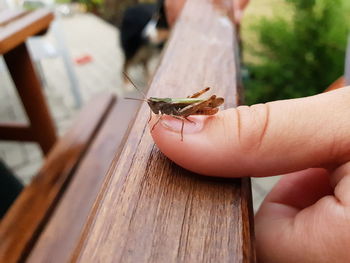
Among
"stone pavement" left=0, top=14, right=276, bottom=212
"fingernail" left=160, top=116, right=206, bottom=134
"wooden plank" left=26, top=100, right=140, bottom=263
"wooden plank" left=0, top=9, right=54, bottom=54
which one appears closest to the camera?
"fingernail" left=160, top=116, right=206, bottom=134

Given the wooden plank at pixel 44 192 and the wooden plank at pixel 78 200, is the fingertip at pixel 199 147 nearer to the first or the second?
the wooden plank at pixel 78 200

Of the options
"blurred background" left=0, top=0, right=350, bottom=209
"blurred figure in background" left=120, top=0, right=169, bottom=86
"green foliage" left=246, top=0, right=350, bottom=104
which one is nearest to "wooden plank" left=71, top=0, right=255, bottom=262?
"blurred background" left=0, top=0, right=350, bottom=209

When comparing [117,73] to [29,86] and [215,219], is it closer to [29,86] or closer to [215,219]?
[29,86]

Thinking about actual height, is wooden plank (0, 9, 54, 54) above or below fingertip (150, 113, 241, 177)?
below

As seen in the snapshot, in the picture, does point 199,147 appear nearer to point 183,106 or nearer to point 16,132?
point 183,106

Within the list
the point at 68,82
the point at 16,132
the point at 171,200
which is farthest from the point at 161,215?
the point at 68,82

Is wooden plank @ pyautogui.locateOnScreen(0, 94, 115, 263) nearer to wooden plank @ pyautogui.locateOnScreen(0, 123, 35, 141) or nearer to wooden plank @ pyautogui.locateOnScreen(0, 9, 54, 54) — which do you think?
wooden plank @ pyautogui.locateOnScreen(0, 9, 54, 54)

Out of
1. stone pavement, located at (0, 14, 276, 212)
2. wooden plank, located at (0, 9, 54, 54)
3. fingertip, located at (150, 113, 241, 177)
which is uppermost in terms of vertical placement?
fingertip, located at (150, 113, 241, 177)
